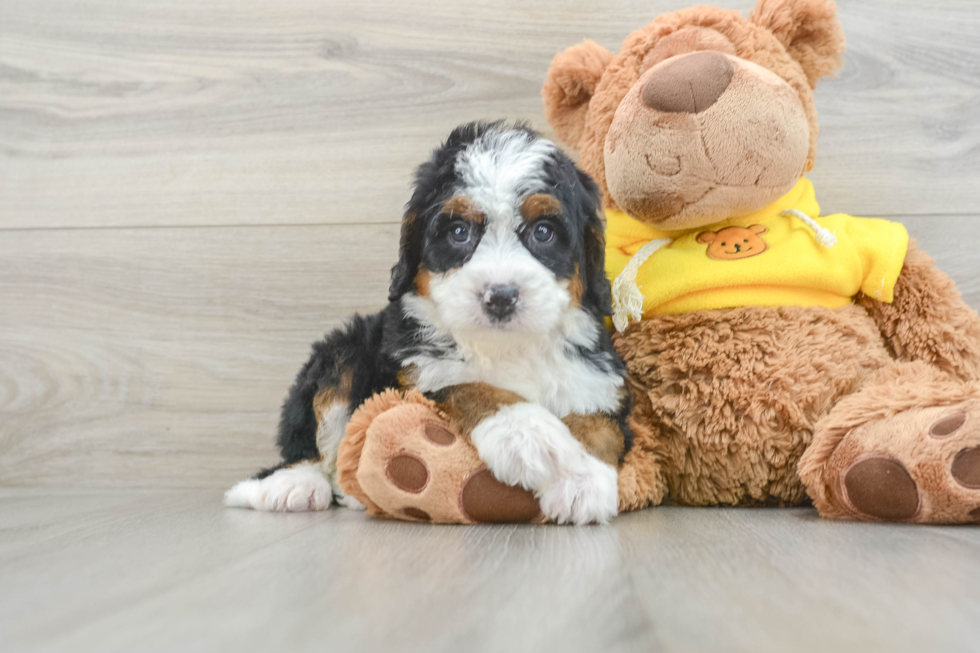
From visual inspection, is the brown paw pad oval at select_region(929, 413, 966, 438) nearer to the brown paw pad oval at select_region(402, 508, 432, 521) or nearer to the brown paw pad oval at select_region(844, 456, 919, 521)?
the brown paw pad oval at select_region(844, 456, 919, 521)

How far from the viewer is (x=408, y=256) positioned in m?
1.38

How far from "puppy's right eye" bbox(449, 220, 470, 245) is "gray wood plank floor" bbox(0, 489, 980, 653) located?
0.49 metres

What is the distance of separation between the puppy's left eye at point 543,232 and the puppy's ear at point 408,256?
220mm

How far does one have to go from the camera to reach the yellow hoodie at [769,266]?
144cm

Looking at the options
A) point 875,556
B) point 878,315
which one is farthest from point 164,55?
point 875,556

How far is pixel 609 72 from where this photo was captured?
5.15 feet

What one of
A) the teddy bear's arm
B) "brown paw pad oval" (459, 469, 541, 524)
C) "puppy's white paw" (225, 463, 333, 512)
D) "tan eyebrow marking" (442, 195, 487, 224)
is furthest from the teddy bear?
"puppy's white paw" (225, 463, 333, 512)

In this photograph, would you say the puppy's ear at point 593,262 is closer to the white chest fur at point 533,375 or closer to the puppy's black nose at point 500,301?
the white chest fur at point 533,375

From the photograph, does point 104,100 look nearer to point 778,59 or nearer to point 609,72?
point 609,72

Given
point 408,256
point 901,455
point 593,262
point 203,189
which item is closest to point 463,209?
point 408,256

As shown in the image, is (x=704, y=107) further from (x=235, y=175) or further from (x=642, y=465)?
(x=235, y=175)

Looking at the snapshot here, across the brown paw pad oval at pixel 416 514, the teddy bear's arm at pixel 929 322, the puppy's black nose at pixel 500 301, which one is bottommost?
the brown paw pad oval at pixel 416 514

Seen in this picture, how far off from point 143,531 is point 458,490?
57cm

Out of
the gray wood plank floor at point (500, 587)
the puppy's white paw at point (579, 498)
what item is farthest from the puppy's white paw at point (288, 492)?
the puppy's white paw at point (579, 498)
